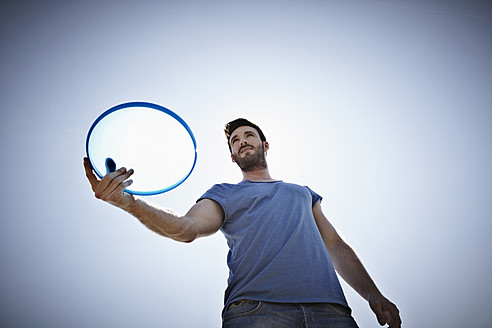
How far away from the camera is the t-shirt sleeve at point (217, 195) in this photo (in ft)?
6.67

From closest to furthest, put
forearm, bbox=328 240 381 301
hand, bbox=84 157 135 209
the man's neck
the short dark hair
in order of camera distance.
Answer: hand, bbox=84 157 135 209 < forearm, bbox=328 240 381 301 < the man's neck < the short dark hair

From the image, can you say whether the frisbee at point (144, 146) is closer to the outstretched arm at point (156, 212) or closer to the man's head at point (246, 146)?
the outstretched arm at point (156, 212)

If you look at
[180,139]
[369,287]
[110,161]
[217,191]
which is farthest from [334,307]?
[110,161]

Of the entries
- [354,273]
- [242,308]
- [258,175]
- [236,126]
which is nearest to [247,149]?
[258,175]

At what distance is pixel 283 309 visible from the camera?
1489 millimetres

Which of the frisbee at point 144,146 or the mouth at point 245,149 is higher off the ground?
the mouth at point 245,149

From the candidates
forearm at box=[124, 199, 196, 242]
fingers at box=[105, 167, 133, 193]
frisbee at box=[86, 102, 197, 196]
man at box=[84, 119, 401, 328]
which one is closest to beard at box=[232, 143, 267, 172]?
man at box=[84, 119, 401, 328]

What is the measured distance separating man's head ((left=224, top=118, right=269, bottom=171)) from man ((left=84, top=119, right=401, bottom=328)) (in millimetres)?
328

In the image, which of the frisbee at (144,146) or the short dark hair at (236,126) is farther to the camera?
the short dark hair at (236,126)

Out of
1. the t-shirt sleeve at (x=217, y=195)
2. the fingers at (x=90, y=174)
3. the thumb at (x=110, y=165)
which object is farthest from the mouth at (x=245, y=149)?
the fingers at (x=90, y=174)

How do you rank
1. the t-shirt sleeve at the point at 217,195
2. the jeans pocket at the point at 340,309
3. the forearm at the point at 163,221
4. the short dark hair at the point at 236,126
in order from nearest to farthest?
1. the forearm at the point at 163,221
2. the jeans pocket at the point at 340,309
3. the t-shirt sleeve at the point at 217,195
4. the short dark hair at the point at 236,126

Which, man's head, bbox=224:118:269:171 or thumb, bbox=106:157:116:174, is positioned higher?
man's head, bbox=224:118:269:171

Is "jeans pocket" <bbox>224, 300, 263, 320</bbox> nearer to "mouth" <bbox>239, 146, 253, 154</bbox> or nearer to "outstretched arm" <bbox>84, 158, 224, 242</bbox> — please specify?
"outstretched arm" <bbox>84, 158, 224, 242</bbox>

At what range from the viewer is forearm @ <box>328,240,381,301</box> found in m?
1.93
